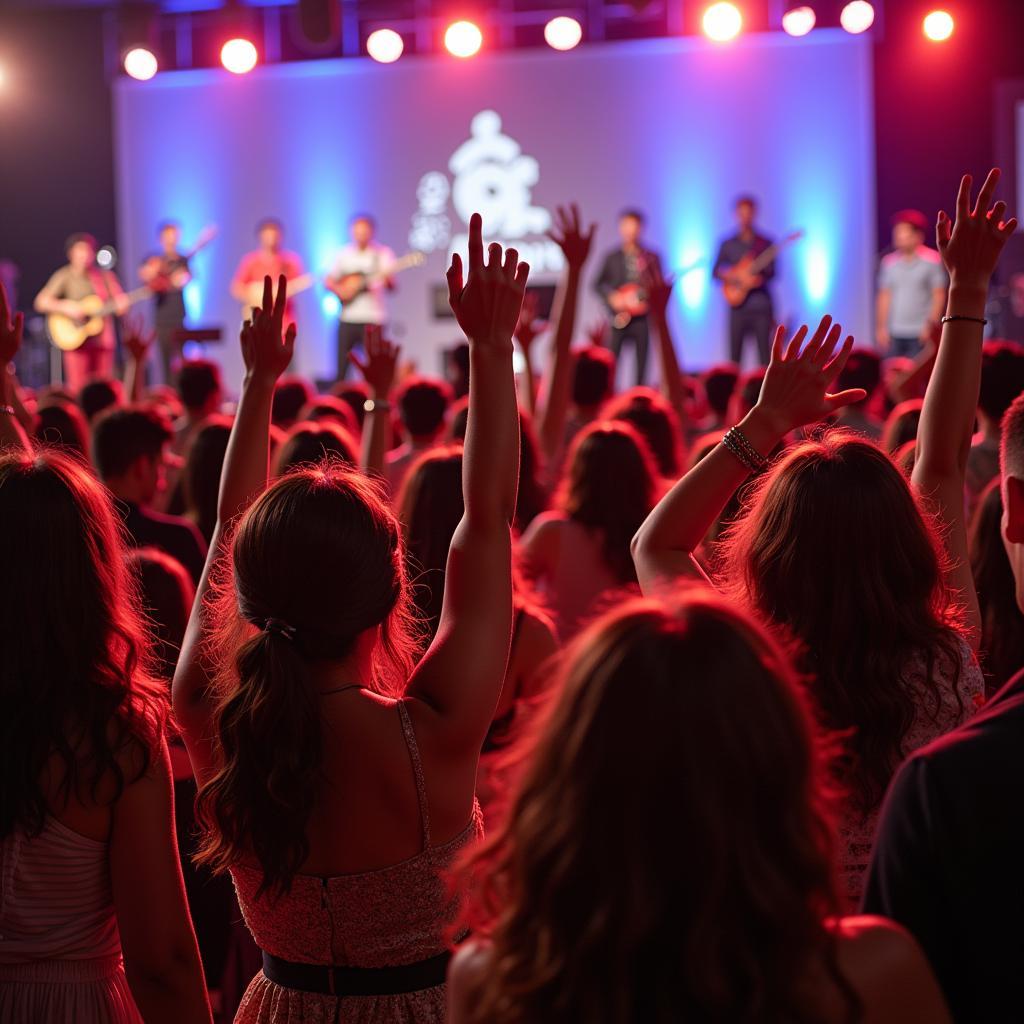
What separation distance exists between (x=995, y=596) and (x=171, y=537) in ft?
6.27

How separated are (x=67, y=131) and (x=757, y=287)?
775 centimetres

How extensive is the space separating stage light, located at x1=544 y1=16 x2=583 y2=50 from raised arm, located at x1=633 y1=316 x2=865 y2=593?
1044cm

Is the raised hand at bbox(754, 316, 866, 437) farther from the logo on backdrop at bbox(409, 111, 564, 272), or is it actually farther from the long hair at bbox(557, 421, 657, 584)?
the logo on backdrop at bbox(409, 111, 564, 272)

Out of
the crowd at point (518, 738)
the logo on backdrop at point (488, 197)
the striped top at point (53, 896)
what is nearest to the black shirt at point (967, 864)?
the crowd at point (518, 738)

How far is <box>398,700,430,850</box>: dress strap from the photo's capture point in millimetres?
1544

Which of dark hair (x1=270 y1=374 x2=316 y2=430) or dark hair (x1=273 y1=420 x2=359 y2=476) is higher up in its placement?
dark hair (x1=270 y1=374 x2=316 y2=430)

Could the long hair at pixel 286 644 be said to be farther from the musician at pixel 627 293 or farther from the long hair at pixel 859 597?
the musician at pixel 627 293

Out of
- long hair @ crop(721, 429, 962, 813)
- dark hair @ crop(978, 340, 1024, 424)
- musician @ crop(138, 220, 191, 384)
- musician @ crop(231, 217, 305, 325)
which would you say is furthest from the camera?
musician @ crop(231, 217, 305, 325)

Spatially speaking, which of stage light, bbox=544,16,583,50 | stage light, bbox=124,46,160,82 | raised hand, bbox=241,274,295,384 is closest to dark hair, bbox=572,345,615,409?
raised hand, bbox=241,274,295,384

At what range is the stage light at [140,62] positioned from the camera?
453 inches

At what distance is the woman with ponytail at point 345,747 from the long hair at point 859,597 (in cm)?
39

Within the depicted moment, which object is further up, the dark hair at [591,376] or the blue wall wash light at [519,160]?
the blue wall wash light at [519,160]

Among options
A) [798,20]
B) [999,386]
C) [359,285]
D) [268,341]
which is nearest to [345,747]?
[268,341]

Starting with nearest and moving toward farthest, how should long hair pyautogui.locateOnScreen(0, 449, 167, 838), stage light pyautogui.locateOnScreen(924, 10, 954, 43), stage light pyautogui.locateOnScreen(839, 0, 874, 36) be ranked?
long hair pyautogui.locateOnScreen(0, 449, 167, 838) → stage light pyautogui.locateOnScreen(839, 0, 874, 36) → stage light pyautogui.locateOnScreen(924, 10, 954, 43)
